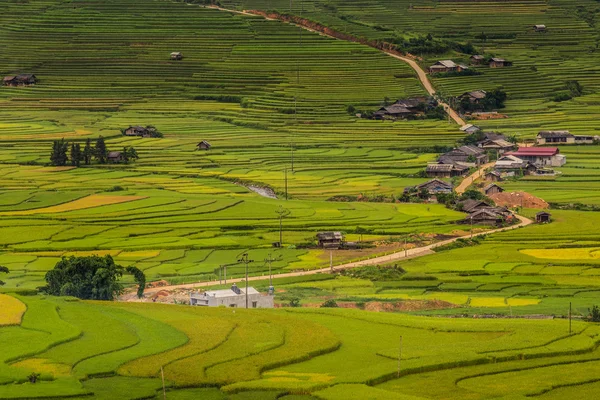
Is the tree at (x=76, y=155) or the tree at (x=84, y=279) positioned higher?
the tree at (x=76, y=155)

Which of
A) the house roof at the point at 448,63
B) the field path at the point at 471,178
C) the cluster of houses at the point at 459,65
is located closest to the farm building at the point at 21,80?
the cluster of houses at the point at 459,65

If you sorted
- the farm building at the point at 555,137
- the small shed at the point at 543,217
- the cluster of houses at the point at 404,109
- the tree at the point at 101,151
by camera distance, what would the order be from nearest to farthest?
the small shed at the point at 543,217
the tree at the point at 101,151
the farm building at the point at 555,137
the cluster of houses at the point at 404,109

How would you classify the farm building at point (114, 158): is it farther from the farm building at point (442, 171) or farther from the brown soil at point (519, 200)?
the brown soil at point (519, 200)

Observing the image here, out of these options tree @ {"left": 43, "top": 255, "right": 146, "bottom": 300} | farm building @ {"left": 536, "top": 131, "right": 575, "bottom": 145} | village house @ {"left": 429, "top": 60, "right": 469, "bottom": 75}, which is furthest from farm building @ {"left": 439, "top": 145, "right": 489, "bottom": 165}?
tree @ {"left": 43, "top": 255, "right": 146, "bottom": 300}

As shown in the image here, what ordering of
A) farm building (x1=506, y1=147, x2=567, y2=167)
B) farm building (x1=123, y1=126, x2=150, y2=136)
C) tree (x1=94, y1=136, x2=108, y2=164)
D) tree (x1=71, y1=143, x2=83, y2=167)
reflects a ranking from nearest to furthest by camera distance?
1. farm building (x1=506, y1=147, x2=567, y2=167)
2. tree (x1=71, y1=143, x2=83, y2=167)
3. tree (x1=94, y1=136, x2=108, y2=164)
4. farm building (x1=123, y1=126, x2=150, y2=136)

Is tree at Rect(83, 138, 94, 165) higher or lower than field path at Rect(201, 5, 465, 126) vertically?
lower

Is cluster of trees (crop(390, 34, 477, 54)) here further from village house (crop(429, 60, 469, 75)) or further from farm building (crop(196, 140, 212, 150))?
farm building (crop(196, 140, 212, 150))

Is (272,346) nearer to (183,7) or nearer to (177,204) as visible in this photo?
(177,204)
